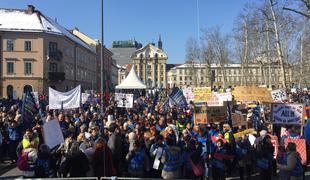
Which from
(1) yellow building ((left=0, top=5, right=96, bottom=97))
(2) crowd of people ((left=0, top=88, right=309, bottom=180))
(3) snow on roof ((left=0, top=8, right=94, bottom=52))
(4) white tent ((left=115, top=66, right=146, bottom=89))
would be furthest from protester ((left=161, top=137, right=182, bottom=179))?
(3) snow on roof ((left=0, top=8, right=94, bottom=52))

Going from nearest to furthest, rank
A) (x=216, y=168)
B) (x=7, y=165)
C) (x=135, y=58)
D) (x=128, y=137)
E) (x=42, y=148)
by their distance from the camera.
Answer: (x=42, y=148), (x=216, y=168), (x=128, y=137), (x=7, y=165), (x=135, y=58)

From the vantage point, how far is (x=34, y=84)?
172 feet

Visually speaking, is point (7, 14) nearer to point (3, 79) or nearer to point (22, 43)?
point (22, 43)

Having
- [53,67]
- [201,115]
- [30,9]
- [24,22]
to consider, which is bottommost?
[201,115]

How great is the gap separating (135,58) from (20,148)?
444ft

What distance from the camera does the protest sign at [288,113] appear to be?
10234 millimetres

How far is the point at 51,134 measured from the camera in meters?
8.64

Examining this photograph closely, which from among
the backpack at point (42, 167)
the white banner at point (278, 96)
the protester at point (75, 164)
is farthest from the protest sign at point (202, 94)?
the backpack at point (42, 167)

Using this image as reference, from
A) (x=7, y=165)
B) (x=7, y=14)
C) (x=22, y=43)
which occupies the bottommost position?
(x=7, y=165)

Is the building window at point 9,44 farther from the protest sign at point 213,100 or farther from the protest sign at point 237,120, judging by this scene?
the protest sign at point 237,120

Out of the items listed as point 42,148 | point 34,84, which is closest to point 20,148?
point 42,148

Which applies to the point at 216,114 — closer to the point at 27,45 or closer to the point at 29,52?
the point at 29,52

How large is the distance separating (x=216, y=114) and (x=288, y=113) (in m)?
2.32

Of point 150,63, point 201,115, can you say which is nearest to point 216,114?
point 201,115
